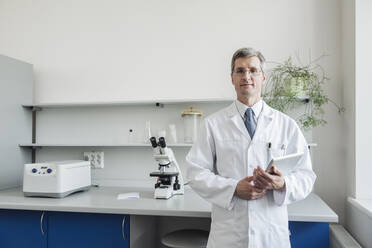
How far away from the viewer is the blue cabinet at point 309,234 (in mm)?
1657

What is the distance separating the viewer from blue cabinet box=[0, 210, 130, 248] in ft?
6.22

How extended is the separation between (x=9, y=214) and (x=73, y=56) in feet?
4.74

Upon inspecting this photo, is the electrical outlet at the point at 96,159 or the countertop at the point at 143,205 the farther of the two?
the electrical outlet at the point at 96,159

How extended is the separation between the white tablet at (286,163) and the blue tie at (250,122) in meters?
0.22

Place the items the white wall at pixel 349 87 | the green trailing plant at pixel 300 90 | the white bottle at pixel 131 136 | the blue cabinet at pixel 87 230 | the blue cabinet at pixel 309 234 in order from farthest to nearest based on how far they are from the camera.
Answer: the white bottle at pixel 131 136
the green trailing plant at pixel 300 90
the white wall at pixel 349 87
the blue cabinet at pixel 87 230
the blue cabinet at pixel 309 234

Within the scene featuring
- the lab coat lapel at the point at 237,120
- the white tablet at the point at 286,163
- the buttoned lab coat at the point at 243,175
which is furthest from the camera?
the lab coat lapel at the point at 237,120

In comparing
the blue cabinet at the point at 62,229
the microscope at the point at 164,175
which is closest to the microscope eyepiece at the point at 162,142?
the microscope at the point at 164,175

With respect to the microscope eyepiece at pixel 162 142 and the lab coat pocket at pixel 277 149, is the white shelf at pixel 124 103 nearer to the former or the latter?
the microscope eyepiece at pixel 162 142

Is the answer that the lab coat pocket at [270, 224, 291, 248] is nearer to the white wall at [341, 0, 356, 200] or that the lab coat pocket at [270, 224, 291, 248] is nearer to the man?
the man

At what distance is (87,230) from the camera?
1935mm

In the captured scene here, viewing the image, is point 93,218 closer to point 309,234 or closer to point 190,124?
point 190,124

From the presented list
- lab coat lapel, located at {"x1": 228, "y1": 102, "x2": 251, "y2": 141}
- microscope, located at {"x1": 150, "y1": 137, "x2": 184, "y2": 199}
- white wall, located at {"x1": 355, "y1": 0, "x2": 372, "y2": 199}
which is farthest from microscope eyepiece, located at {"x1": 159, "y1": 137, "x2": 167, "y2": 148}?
white wall, located at {"x1": 355, "y1": 0, "x2": 372, "y2": 199}

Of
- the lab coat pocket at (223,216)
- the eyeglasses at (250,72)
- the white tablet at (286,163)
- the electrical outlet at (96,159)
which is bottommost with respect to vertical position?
the lab coat pocket at (223,216)

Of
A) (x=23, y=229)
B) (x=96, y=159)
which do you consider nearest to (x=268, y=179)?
(x=23, y=229)
